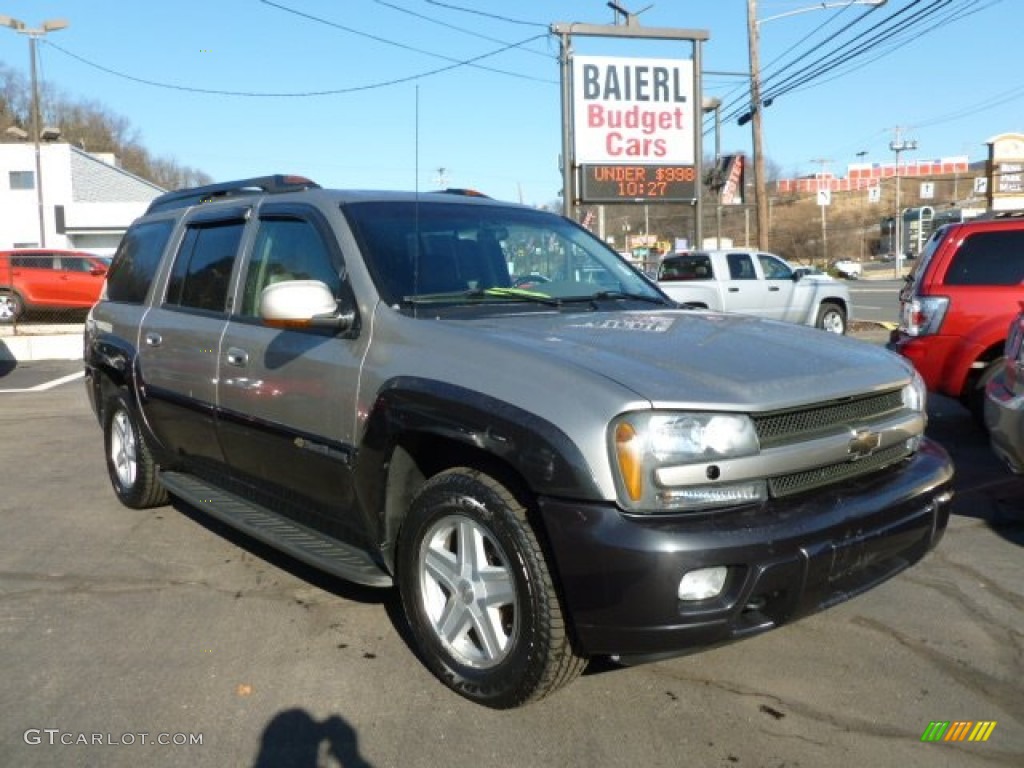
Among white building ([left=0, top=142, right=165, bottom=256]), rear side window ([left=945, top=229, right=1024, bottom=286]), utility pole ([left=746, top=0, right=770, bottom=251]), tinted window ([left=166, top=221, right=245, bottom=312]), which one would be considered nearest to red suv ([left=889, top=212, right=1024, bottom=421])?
rear side window ([left=945, top=229, right=1024, bottom=286])

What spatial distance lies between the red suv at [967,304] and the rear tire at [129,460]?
5621 millimetres

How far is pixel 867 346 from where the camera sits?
3.83m

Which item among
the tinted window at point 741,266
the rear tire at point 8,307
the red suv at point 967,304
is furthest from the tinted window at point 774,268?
the rear tire at point 8,307

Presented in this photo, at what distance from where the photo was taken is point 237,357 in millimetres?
4277

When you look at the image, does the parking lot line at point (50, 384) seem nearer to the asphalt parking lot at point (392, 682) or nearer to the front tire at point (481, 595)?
the asphalt parking lot at point (392, 682)

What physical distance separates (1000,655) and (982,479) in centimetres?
315

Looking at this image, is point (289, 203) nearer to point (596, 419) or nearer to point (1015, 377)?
point (596, 419)

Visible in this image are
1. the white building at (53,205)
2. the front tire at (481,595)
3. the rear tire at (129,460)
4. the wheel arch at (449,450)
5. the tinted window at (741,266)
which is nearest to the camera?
the wheel arch at (449,450)

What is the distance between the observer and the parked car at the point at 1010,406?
4.73m

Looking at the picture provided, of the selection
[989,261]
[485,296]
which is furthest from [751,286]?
[485,296]

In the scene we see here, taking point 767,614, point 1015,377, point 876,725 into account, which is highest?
point 1015,377

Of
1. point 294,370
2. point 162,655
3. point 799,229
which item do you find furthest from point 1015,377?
point 799,229

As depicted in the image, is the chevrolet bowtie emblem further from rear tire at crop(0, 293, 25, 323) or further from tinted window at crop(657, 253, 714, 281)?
rear tire at crop(0, 293, 25, 323)

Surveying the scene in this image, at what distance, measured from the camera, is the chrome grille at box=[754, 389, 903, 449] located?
9.66ft
